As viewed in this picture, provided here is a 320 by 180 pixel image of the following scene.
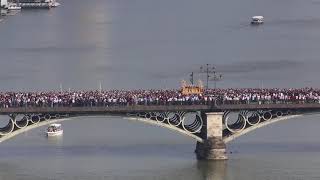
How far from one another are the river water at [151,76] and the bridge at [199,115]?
1.45 meters

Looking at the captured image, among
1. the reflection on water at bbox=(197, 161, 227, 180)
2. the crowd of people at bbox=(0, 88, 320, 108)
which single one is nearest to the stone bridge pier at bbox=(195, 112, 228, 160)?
the reflection on water at bbox=(197, 161, 227, 180)

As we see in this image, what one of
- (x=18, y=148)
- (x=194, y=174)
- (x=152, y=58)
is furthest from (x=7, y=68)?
(x=194, y=174)

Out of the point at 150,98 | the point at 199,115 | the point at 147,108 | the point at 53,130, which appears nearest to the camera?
the point at 147,108

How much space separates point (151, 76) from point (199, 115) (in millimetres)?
44972

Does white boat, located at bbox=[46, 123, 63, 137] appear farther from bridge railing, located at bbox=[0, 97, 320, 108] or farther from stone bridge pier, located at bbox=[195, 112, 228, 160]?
Answer: stone bridge pier, located at bbox=[195, 112, 228, 160]

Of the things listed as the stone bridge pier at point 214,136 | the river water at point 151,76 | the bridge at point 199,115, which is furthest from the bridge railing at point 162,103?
the river water at point 151,76

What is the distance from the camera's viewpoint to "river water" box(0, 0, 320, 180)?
238 ft

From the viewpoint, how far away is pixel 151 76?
119 m

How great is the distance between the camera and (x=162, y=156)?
75.5 meters

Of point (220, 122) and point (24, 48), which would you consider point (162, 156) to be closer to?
point (220, 122)

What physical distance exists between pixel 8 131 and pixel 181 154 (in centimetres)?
978

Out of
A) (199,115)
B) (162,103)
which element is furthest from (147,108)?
(199,115)

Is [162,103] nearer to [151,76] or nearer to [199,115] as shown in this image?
[199,115]

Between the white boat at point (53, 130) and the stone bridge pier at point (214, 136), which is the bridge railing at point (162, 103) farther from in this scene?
the white boat at point (53, 130)
